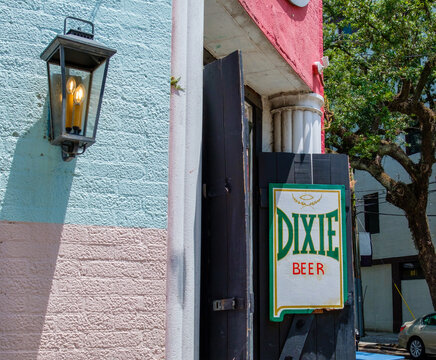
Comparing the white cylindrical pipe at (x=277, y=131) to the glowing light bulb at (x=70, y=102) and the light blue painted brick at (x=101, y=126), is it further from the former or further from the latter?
the glowing light bulb at (x=70, y=102)

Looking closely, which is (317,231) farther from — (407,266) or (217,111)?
(407,266)

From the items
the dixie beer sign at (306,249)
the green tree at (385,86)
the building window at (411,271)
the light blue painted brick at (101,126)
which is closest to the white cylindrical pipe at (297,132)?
the dixie beer sign at (306,249)

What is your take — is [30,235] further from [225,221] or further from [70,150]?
[225,221]

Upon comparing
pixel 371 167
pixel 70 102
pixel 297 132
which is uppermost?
pixel 371 167

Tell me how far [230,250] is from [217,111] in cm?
98

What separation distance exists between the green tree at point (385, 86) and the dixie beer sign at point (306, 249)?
9.34 m

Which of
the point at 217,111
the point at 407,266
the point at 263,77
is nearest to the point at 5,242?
the point at 217,111

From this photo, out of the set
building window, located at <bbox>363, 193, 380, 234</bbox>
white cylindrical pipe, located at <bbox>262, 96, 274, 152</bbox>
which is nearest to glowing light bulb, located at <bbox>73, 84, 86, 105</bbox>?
white cylindrical pipe, located at <bbox>262, 96, 274, 152</bbox>

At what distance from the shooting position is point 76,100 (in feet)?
10.9

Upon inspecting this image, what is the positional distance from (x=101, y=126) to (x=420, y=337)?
14.1 meters

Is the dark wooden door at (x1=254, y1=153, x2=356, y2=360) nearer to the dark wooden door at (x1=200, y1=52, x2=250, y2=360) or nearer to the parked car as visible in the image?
the dark wooden door at (x1=200, y1=52, x2=250, y2=360)

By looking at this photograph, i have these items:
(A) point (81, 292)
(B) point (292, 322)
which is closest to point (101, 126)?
(A) point (81, 292)

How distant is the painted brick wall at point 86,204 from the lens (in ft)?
10.8

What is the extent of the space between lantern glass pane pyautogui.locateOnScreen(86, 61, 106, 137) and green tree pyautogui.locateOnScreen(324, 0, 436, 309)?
11.7 m
